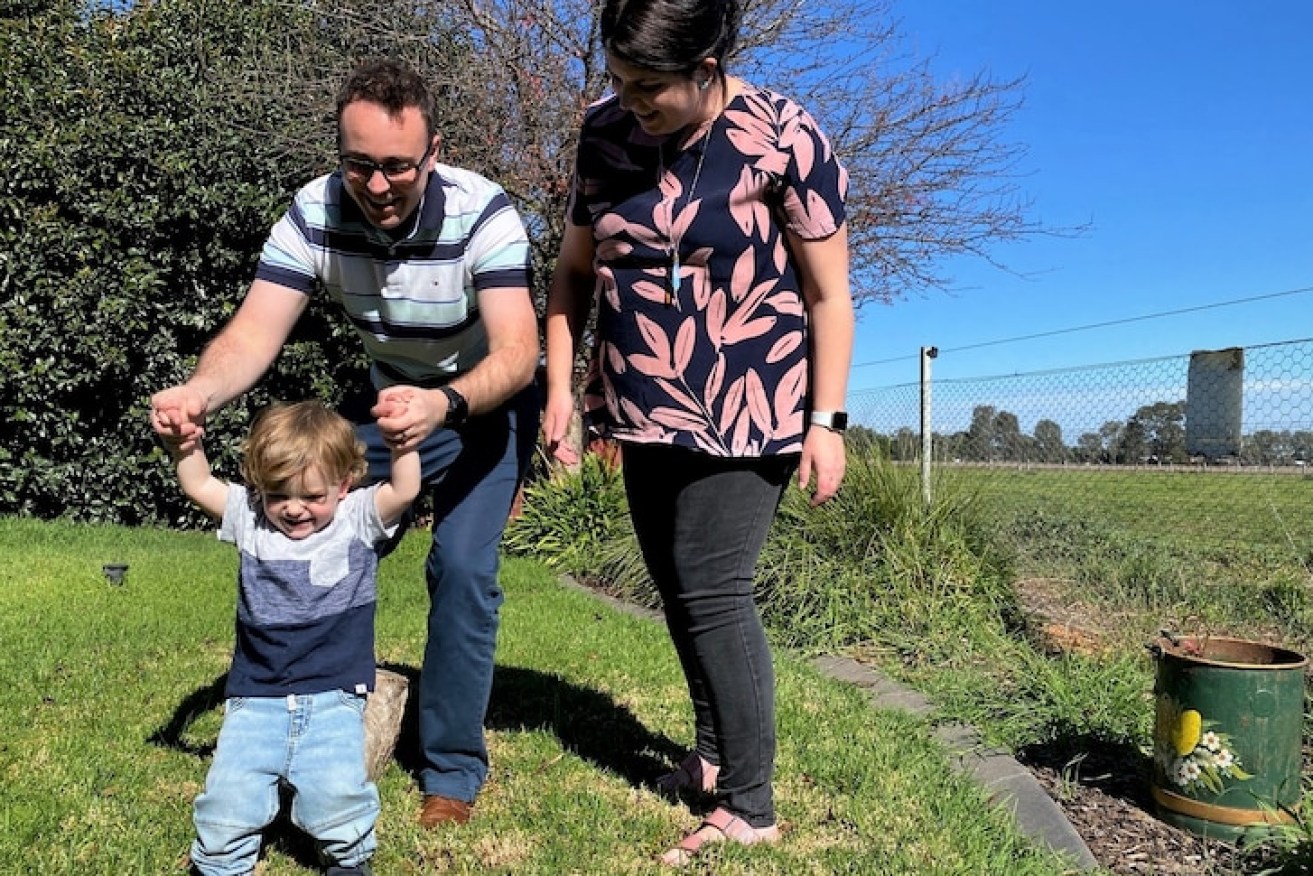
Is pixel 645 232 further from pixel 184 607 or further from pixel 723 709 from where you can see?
pixel 184 607

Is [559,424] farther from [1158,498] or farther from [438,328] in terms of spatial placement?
[1158,498]

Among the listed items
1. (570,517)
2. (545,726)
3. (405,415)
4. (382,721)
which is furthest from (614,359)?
(570,517)

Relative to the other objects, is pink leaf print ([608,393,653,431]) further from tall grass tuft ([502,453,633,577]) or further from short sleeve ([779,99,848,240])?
tall grass tuft ([502,453,633,577])

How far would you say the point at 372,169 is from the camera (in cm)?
245

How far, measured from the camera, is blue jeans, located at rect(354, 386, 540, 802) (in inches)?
107

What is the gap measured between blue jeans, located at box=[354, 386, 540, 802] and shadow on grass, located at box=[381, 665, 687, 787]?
0.37 metres

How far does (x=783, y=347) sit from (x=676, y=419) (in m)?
0.30

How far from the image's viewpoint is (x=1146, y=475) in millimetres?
6629

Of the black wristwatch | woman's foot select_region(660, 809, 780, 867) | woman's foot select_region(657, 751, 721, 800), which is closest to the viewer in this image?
the black wristwatch

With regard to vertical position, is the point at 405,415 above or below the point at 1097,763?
above

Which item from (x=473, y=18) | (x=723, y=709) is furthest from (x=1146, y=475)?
(x=473, y=18)

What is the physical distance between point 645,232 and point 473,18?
22.9ft

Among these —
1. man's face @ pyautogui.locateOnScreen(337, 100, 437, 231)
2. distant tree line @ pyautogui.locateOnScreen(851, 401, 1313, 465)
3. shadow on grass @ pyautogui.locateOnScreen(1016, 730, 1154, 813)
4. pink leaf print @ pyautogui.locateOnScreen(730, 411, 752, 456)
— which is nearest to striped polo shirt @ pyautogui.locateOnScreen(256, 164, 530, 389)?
man's face @ pyautogui.locateOnScreen(337, 100, 437, 231)

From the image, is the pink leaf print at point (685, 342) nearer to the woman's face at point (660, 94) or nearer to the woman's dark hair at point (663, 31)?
the woman's face at point (660, 94)
